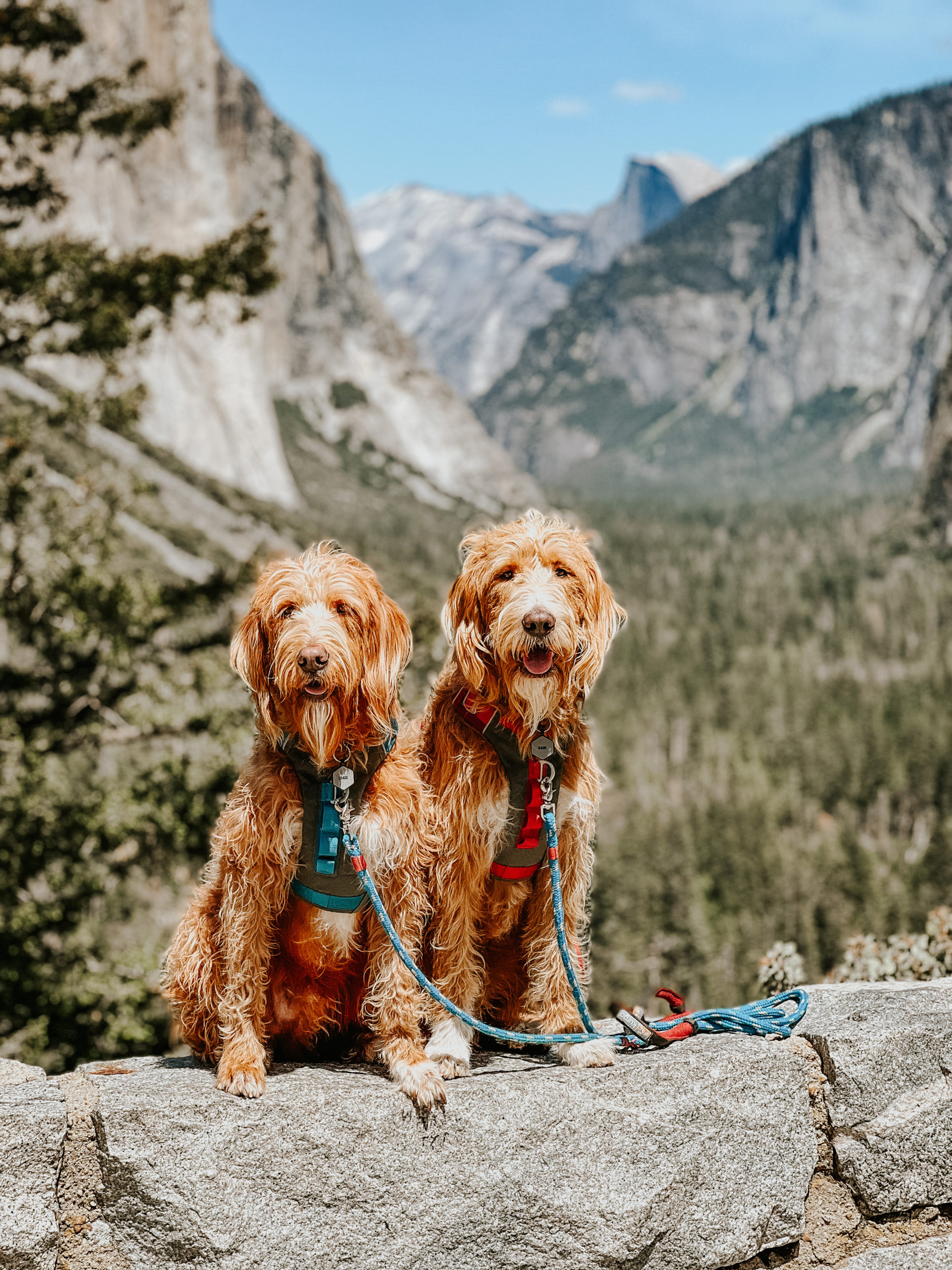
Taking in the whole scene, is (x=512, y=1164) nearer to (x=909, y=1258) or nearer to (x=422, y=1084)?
(x=422, y=1084)

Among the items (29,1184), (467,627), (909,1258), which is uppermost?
(467,627)

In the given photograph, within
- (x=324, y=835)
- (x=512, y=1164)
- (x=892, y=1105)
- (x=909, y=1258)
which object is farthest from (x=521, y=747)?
(x=909, y=1258)

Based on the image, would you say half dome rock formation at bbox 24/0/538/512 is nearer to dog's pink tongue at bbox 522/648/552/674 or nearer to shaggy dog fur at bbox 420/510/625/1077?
shaggy dog fur at bbox 420/510/625/1077

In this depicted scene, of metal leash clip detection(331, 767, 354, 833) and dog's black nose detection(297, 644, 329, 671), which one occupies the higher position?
dog's black nose detection(297, 644, 329, 671)

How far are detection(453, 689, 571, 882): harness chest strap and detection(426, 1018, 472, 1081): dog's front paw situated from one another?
2.12 feet

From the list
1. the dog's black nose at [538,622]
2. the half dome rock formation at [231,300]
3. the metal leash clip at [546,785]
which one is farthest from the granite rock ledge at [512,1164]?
the half dome rock formation at [231,300]

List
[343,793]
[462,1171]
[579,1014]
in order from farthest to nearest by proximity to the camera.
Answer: [579,1014] → [343,793] → [462,1171]

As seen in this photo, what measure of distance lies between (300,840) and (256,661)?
0.68 meters

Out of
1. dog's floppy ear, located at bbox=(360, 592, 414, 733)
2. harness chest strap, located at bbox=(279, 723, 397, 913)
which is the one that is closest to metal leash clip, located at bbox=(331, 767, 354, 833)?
harness chest strap, located at bbox=(279, 723, 397, 913)

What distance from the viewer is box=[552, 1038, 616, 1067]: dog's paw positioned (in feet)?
13.4

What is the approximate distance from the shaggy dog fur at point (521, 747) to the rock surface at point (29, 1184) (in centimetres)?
137

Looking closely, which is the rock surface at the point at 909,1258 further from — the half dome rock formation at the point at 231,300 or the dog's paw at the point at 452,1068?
the half dome rock formation at the point at 231,300

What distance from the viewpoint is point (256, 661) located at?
151 inches

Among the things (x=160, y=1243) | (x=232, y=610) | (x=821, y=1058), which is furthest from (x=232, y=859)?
(x=232, y=610)
